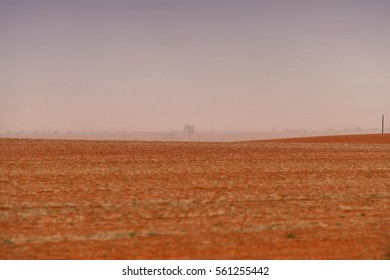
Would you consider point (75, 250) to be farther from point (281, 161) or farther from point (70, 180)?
point (281, 161)

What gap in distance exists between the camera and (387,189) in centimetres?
1681

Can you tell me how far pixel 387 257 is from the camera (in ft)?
30.7

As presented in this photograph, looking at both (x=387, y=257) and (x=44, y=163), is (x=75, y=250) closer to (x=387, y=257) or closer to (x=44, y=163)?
(x=387, y=257)

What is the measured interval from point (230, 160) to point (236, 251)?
17879 mm

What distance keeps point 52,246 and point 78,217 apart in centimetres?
246

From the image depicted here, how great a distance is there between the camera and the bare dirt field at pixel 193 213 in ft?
32.0

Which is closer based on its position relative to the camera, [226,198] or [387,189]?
[226,198]

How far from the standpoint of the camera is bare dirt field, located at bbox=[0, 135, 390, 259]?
32.0 feet

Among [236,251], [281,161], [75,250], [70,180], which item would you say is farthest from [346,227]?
[281,161]

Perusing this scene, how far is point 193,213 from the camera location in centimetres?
1277

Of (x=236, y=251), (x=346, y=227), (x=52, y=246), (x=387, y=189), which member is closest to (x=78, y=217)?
(x=52, y=246)
